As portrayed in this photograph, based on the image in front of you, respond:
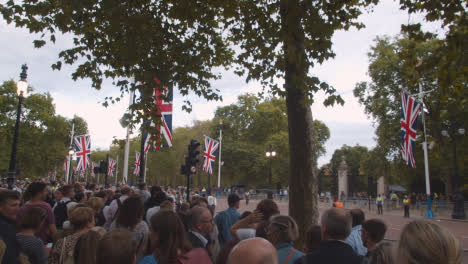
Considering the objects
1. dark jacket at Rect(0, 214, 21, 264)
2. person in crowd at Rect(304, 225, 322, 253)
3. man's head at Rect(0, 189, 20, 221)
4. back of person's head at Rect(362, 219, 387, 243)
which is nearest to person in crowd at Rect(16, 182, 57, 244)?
man's head at Rect(0, 189, 20, 221)

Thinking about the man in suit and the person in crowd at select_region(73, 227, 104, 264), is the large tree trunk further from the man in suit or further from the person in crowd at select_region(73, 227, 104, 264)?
the person in crowd at select_region(73, 227, 104, 264)

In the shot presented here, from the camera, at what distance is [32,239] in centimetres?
368

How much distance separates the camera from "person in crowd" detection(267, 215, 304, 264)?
310 cm

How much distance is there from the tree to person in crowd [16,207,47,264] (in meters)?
3.55

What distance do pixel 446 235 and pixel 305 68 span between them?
15.1 feet

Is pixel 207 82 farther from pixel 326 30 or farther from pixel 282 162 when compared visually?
pixel 282 162

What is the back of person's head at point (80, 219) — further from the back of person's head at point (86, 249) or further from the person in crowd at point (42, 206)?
the person in crowd at point (42, 206)

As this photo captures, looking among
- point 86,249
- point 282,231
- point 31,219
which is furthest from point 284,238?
point 31,219

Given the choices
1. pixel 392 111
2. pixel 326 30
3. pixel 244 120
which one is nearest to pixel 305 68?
pixel 326 30

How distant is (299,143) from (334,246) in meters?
3.32

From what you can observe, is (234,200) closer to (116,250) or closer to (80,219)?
(80,219)

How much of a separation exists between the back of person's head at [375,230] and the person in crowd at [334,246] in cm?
76

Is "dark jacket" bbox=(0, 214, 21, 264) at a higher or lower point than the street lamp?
lower

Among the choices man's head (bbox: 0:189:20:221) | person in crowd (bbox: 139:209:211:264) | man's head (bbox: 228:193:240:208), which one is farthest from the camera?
man's head (bbox: 228:193:240:208)
